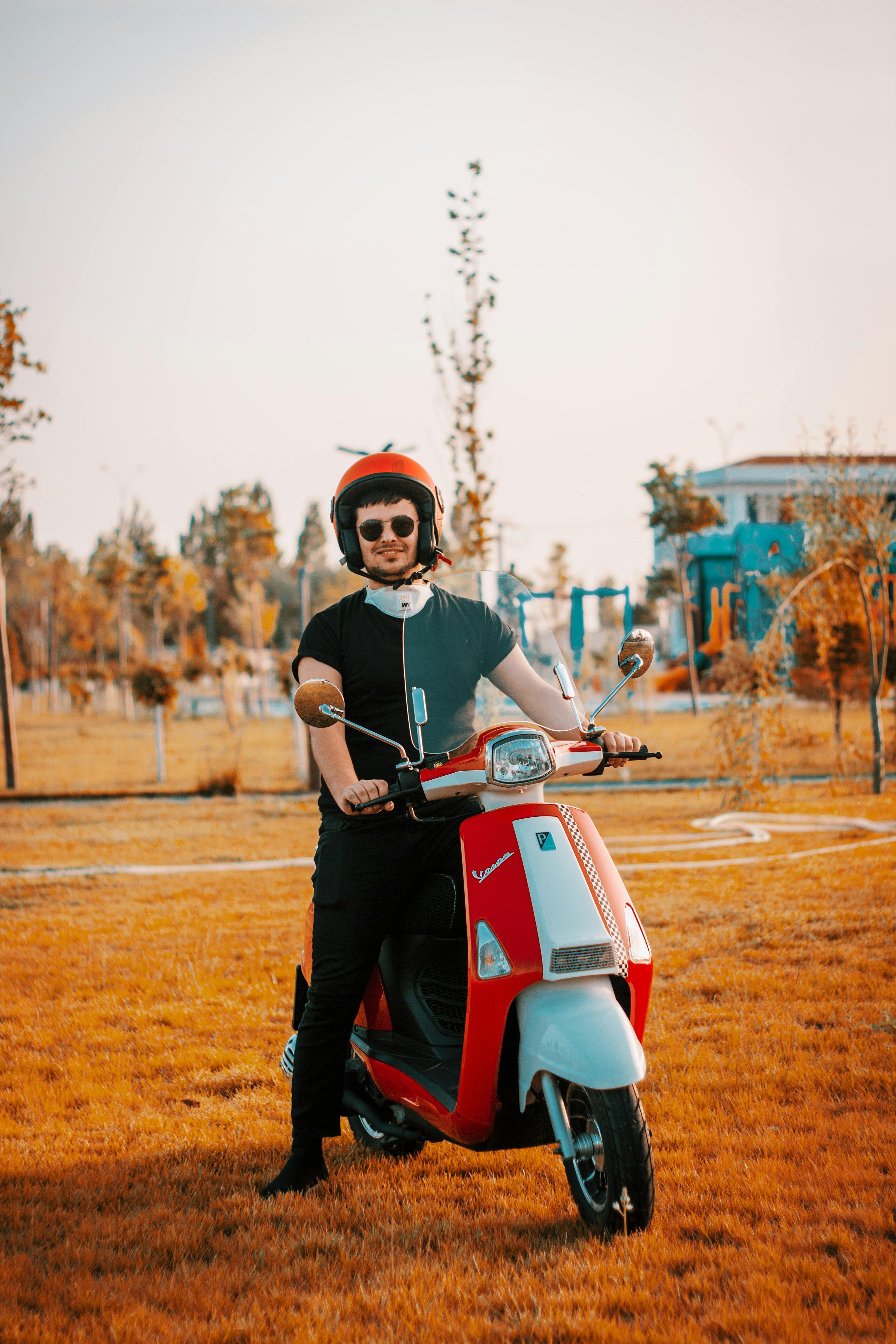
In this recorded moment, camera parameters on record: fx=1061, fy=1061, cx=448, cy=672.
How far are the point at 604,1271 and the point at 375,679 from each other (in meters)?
1.52

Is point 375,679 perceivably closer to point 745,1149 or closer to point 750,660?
point 745,1149

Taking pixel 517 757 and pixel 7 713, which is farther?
pixel 7 713

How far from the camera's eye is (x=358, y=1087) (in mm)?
2984

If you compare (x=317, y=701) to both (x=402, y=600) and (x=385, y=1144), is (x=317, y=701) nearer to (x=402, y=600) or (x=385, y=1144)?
(x=402, y=600)

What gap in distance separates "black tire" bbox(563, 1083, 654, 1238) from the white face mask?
1307mm

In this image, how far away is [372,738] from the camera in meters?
2.99

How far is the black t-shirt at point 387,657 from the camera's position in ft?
9.43

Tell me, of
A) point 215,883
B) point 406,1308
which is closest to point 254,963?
point 215,883

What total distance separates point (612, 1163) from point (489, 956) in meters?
0.50

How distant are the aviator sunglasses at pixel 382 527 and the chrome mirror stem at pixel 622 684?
0.75 meters

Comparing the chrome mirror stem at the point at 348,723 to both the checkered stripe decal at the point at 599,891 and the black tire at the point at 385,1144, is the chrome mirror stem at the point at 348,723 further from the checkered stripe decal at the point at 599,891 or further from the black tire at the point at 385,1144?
the black tire at the point at 385,1144

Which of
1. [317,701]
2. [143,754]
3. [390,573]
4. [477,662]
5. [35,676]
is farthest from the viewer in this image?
[35,676]

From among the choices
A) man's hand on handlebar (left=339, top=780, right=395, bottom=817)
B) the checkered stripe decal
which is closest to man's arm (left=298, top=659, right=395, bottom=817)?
man's hand on handlebar (left=339, top=780, right=395, bottom=817)

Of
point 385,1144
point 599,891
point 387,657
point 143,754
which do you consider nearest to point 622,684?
point 599,891
